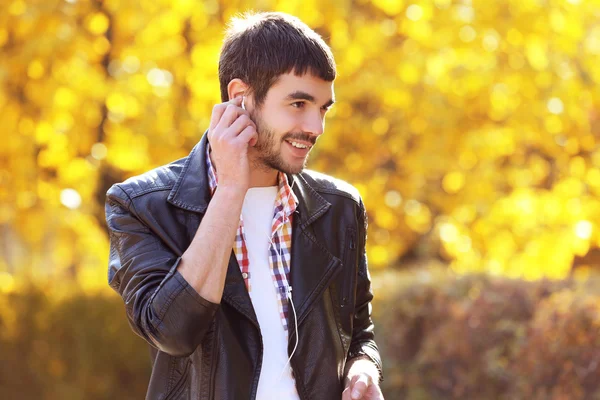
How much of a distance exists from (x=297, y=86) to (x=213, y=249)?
0.59m

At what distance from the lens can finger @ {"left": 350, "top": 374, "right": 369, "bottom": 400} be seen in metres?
2.60

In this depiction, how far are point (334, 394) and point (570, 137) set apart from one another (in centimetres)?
609

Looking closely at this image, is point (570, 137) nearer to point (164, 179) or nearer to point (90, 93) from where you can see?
point (90, 93)

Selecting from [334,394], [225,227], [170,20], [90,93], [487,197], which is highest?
[170,20]

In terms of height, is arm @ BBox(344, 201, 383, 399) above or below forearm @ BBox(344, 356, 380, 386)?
above

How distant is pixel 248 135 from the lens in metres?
2.64

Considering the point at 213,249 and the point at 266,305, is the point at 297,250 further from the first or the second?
the point at 213,249

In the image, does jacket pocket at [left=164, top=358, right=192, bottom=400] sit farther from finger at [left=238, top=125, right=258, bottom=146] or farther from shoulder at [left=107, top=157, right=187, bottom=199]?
finger at [left=238, top=125, right=258, bottom=146]

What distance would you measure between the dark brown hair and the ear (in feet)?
0.05

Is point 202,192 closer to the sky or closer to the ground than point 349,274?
closer to the sky

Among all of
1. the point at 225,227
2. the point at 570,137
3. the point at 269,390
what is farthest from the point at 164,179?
the point at 570,137

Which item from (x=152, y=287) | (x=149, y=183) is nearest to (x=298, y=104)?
(x=149, y=183)

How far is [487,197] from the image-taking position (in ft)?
26.2

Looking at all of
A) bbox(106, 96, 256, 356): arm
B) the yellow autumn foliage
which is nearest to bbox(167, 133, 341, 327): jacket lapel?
bbox(106, 96, 256, 356): arm
